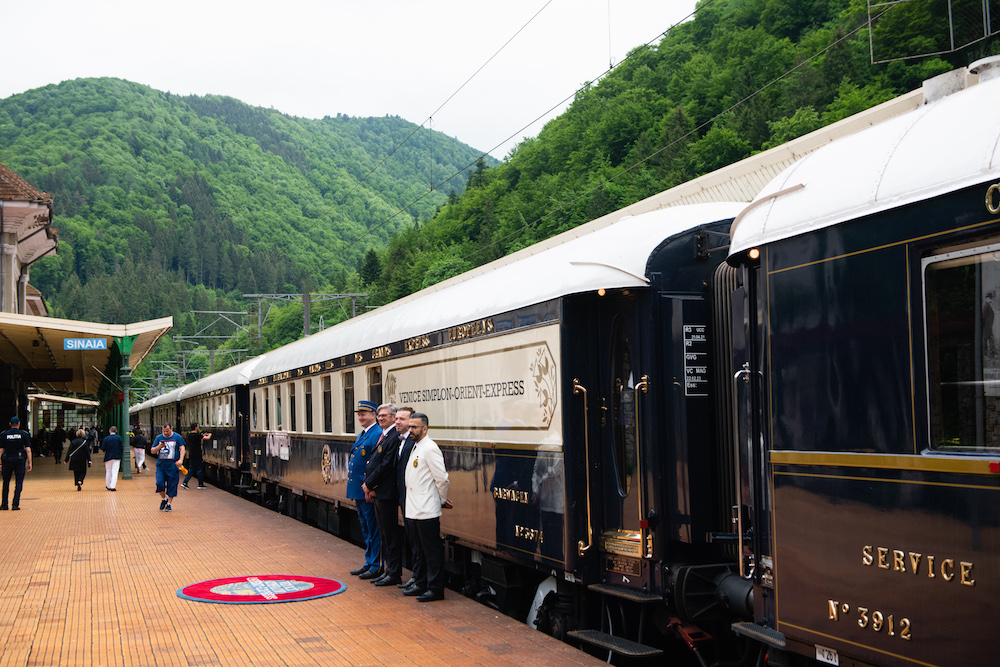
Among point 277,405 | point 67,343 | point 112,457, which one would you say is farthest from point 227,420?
point 277,405

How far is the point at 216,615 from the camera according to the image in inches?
343

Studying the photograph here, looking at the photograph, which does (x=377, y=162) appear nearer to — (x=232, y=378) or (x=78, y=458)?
(x=232, y=378)

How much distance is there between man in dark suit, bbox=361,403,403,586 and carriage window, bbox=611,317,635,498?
121 inches

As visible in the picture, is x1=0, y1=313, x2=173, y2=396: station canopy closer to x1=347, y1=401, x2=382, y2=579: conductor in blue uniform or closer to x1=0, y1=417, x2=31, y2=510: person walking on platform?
x1=0, y1=417, x2=31, y2=510: person walking on platform

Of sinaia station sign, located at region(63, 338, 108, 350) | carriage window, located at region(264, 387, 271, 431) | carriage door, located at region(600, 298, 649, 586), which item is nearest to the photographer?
carriage door, located at region(600, 298, 649, 586)

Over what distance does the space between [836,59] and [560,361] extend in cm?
5044

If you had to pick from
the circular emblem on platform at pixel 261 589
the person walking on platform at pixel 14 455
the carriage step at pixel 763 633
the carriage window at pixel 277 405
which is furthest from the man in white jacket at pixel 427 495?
the person walking on platform at pixel 14 455

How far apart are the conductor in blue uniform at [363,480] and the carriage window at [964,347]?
22.4ft

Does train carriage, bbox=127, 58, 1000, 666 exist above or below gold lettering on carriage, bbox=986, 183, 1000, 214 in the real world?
below

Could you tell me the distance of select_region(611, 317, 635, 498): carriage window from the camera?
7.05 meters

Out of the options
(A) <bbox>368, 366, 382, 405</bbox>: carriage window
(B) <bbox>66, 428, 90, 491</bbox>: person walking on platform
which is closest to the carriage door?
(A) <bbox>368, 366, 382, 405</bbox>: carriage window

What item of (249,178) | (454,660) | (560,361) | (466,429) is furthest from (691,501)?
(249,178)

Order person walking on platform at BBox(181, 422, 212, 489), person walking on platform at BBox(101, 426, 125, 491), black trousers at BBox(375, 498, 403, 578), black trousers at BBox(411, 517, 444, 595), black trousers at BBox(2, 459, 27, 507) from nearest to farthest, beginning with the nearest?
black trousers at BBox(411, 517, 444, 595) < black trousers at BBox(375, 498, 403, 578) < black trousers at BBox(2, 459, 27, 507) < person walking on platform at BBox(101, 426, 125, 491) < person walking on platform at BBox(181, 422, 212, 489)

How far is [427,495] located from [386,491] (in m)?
0.88
